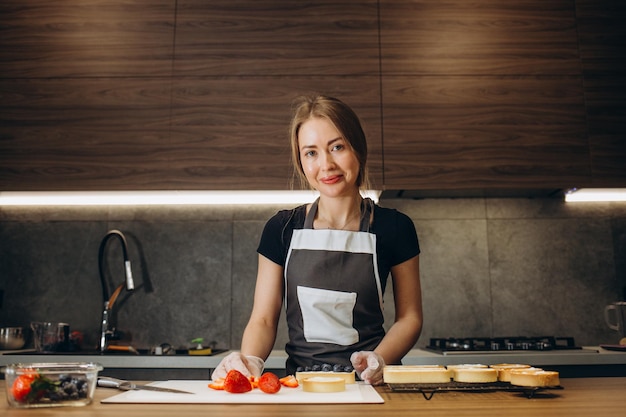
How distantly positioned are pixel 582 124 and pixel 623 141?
199 mm

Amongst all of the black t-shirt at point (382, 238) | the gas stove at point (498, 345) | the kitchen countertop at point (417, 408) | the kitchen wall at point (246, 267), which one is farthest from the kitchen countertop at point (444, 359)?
the kitchen countertop at point (417, 408)

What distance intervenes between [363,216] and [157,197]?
4.15ft

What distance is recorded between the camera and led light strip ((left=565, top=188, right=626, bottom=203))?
254cm

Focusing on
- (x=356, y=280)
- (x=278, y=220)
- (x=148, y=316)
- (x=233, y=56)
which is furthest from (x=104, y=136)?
(x=356, y=280)

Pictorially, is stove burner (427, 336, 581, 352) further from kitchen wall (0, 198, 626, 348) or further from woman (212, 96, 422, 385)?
woman (212, 96, 422, 385)

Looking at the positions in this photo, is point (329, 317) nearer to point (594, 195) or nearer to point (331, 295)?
point (331, 295)

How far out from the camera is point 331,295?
1.54 m

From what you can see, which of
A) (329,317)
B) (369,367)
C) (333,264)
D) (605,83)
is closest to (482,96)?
(605,83)

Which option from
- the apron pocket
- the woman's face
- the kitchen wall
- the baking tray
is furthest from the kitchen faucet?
the baking tray

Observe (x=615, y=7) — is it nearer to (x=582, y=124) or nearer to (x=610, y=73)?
(x=610, y=73)

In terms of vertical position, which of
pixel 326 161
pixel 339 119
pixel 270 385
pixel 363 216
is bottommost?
pixel 270 385

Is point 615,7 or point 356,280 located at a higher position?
point 615,7

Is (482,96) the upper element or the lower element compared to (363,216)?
upper

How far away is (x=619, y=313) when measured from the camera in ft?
8.09
